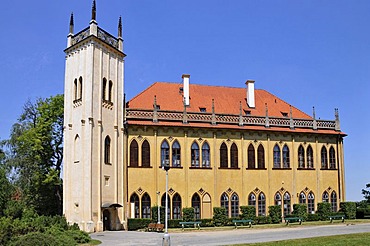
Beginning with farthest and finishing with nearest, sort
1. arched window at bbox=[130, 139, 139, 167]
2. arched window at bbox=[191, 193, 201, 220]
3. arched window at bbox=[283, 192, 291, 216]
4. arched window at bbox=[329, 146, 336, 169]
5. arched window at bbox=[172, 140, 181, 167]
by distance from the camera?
arched window at bbox=[329, 146, 336, 169], arched window at bbox=[283, 192, 291, 216], arched window at bbox=[191, 193, 201, 220], arched window at bbox=[172, 140, 181, 167], arched window at bbox=[130, 139, 139, 167]

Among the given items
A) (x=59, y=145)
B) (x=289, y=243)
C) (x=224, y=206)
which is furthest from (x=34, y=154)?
(x=289, y=243)

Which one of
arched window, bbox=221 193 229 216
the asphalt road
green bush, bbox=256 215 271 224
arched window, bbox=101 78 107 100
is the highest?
arched window, bbox=101 78 107 100

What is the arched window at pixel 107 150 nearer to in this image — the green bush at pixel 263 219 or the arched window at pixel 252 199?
the arched window at pixel 252 199

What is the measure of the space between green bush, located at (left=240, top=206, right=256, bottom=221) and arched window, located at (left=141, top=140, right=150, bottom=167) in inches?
384

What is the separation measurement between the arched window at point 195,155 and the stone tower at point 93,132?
664 centimetres

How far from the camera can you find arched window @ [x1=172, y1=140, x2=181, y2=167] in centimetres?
4128

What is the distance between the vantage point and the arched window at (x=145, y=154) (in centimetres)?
4034

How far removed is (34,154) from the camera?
146 feet

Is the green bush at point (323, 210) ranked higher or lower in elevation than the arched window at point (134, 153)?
lower

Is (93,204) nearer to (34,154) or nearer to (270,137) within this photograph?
(34,154)

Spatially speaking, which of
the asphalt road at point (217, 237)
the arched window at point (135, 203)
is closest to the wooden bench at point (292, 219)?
the asphalt road at point (217, 237)

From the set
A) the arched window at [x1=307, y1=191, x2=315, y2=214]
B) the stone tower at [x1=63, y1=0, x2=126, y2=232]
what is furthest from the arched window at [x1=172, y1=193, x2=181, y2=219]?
the arched window at [x1=307, y1=191, x2=315, y2=214]

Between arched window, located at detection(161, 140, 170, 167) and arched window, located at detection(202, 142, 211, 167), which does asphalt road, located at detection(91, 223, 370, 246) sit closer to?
arched window, located at detection(161, 140, 170, 167)

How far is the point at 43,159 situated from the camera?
44.3m
